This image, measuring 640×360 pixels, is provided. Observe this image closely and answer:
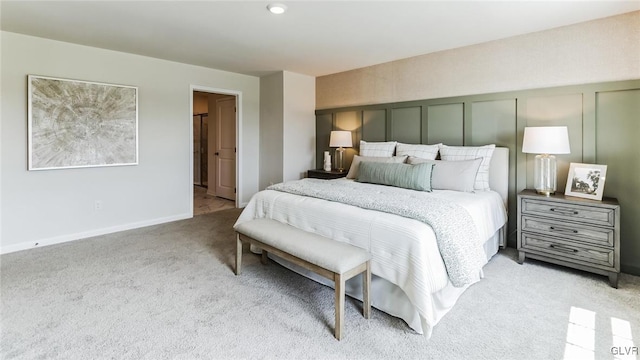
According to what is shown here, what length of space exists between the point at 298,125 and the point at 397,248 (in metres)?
3.64

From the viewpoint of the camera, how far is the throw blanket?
6.39 ft

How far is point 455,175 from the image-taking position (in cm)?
316

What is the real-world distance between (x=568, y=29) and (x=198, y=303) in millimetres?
4029

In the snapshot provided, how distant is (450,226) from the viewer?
205cm

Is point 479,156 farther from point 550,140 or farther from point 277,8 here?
point 277,8

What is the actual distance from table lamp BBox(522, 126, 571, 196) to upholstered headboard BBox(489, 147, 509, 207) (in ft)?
0.93

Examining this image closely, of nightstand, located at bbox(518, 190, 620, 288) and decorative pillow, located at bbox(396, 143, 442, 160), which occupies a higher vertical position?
decorative pillow, located at bbox(396, 143, 442, 160)

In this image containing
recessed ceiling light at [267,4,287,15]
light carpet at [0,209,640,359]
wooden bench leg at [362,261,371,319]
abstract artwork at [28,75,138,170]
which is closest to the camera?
light carpet at [0,209,640,359]

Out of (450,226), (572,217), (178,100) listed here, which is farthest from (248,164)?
(572,217)

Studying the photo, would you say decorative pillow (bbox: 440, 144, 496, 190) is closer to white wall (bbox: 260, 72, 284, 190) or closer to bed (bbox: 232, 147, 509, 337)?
bed (bbox: 232, 147, 509, 337)

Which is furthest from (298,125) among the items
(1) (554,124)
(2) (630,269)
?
(2) (630,269)

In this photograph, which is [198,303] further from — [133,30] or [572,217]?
[572,217]

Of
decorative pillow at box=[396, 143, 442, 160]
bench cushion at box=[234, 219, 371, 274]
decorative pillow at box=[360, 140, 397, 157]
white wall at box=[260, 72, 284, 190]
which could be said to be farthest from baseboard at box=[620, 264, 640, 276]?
white wall at box=[260, 72, 284, 190]

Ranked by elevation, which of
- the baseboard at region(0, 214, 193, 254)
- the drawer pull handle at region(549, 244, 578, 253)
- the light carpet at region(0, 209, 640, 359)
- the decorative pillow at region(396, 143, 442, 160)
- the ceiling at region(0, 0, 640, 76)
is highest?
the ceiling at region(0, 0, 640, 76)
